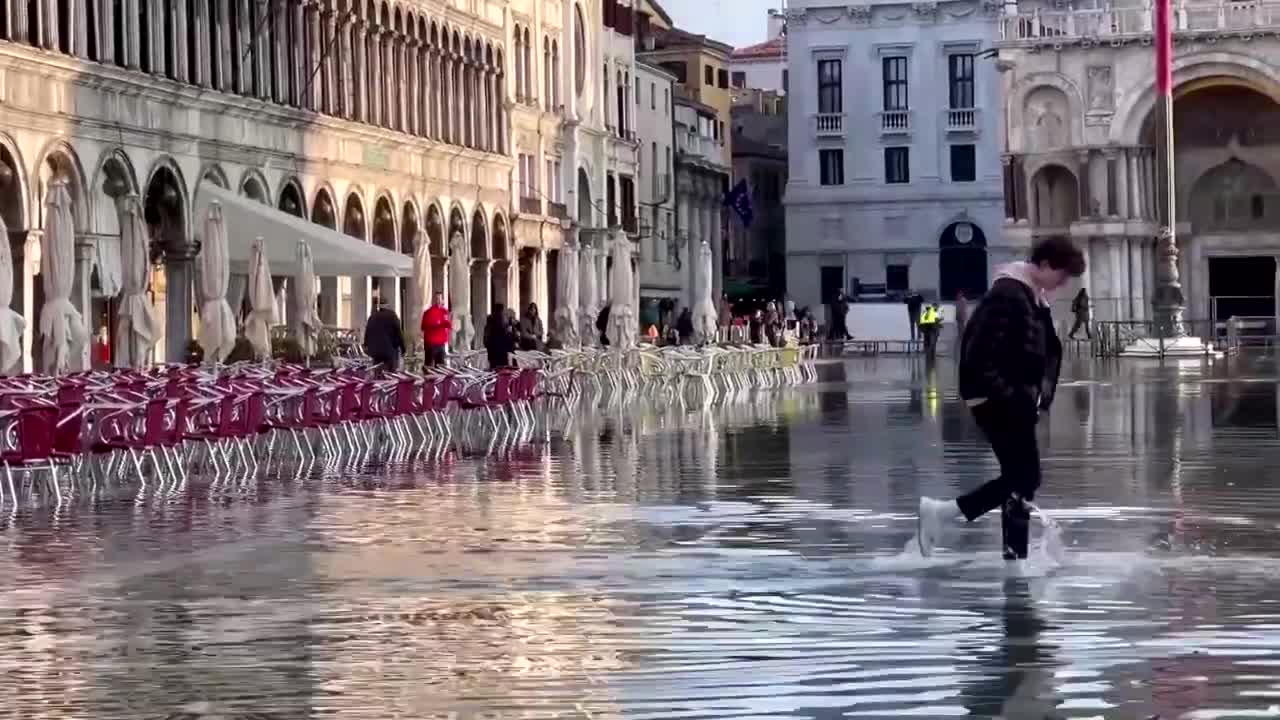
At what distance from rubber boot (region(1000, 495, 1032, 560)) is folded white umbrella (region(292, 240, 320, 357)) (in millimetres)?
24057

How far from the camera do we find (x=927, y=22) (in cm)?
9975

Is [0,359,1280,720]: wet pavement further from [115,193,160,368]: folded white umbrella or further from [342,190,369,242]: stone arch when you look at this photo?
[342,190,369,242]: stone arch

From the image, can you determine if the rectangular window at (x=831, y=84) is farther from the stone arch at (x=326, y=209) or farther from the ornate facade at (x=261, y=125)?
the stone arch at (x=326, y=209)

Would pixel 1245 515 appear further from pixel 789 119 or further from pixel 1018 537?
pixel 789 119

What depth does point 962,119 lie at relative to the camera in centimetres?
10000

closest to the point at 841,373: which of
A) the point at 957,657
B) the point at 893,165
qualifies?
the point at 893,165

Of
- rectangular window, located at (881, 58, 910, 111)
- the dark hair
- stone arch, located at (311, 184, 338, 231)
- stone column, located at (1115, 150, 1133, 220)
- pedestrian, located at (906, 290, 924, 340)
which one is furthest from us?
rectangular window, located at (881, 58, 910, 111)

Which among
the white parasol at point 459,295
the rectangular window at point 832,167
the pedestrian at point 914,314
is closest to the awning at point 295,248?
the white parasol at point 459,295

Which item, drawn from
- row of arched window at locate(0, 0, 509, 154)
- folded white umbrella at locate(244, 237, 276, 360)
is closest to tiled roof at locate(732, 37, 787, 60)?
row of arched window at locate(0, 0, 509, 154)

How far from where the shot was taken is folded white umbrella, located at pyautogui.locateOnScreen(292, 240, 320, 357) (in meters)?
37.5

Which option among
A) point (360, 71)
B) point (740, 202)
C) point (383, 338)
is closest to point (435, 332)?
point (383, 338)

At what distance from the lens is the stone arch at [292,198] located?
169 ft

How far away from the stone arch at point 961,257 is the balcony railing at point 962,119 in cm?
321

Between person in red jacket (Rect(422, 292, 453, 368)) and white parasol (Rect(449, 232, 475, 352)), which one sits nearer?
person in red jacket (Rect(422, 292, 453, 368))
